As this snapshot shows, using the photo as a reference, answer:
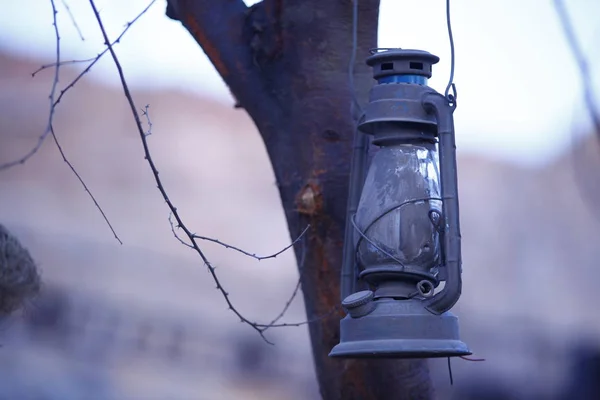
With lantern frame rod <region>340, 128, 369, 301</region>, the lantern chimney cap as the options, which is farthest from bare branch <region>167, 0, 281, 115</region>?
the lantern chimney cap

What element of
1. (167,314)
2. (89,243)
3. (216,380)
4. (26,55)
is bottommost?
(216,380)

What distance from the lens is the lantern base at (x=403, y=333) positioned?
1538 mm

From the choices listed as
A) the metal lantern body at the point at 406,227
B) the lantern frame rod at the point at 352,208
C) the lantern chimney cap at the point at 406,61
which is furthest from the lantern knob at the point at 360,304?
the lantern chimney cap at the point at 406,61

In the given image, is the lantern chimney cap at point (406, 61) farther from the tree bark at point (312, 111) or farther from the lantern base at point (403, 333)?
the tree bark at point (312, 111)

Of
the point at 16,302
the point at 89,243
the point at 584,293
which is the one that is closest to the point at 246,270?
the point at 89,243

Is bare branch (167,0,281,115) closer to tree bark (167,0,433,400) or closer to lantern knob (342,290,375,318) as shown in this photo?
tree bark (167,0,433,400)

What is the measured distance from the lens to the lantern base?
60.6 inches

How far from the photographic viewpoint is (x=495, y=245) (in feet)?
22.2

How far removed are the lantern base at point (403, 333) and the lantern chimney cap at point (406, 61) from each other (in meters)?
0.37

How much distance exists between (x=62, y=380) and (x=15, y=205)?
1411mm

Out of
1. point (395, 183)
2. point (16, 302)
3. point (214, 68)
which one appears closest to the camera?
point (395, 183)

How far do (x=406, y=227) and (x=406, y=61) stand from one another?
0.90 feet

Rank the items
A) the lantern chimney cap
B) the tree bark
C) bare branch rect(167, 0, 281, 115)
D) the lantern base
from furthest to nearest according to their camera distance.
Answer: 1. bare branch rect(167, 0, 281, 115)
2. the tree bark
3. the lantern chimney cap
4. the lantern base

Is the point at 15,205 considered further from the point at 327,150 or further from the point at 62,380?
the point at 327,150
